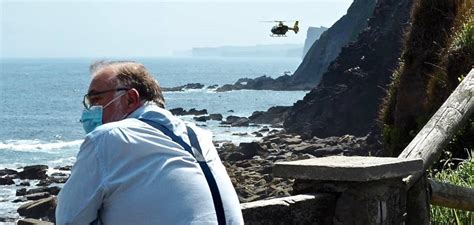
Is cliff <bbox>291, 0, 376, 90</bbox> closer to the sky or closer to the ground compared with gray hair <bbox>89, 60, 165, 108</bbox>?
closer to the ground

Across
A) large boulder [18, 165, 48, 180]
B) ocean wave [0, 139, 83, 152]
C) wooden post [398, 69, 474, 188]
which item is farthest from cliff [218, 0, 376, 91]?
wooden post [398, 69, 474, 188]

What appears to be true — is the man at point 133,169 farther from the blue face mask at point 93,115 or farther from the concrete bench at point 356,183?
the concrete bench at point 356,183

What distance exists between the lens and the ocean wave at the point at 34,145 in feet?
219

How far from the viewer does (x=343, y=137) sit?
179ft

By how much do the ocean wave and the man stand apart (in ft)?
208

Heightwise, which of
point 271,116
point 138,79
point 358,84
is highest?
point 138,79

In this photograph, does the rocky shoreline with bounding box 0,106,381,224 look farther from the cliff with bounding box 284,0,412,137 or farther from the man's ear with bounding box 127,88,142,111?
the man's ear with bounding box 127,88,142,111

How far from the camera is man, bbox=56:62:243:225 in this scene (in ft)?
10.3

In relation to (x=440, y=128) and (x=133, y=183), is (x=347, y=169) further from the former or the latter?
(x=133, y=183)

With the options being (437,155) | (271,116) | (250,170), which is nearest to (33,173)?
(250,170)

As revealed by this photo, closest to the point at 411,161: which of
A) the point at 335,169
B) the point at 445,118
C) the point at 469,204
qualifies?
the point at 335,169

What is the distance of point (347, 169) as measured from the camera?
4.73 metres

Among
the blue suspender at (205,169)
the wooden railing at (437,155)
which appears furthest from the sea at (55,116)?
the blue suspender at (205,169)

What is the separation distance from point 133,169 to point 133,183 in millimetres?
46
